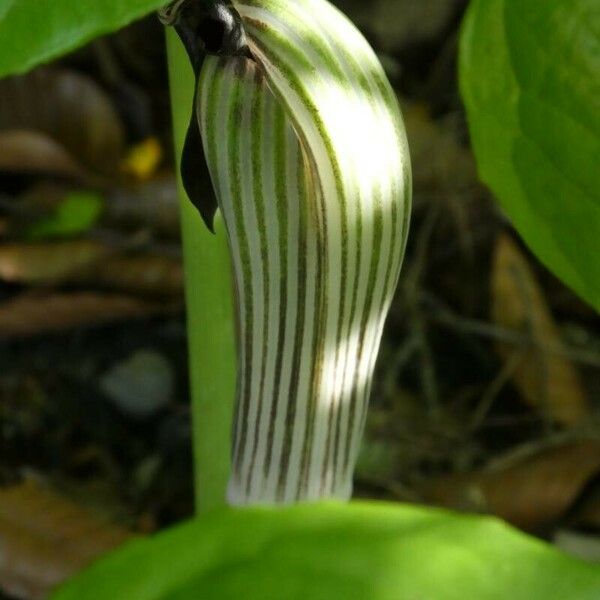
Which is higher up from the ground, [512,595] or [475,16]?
[475,16]

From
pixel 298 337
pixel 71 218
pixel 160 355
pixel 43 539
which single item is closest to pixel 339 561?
pixel 298 337

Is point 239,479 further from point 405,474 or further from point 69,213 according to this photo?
point 69,213

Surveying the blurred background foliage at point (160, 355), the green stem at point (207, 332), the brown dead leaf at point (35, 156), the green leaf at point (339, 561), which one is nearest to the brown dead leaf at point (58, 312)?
the blurred background foliage at point (160, 355)

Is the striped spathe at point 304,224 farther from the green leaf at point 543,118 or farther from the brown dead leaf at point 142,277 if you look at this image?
the brown dead leaf at point 142,277

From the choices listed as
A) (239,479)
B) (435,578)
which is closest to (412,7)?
(239,479)

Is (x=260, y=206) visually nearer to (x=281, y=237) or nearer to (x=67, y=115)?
(x=281, y=237)

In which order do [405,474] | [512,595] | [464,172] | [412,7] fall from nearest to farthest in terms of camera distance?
[512,595] < [405,474] < [464,172] < [412,7]
